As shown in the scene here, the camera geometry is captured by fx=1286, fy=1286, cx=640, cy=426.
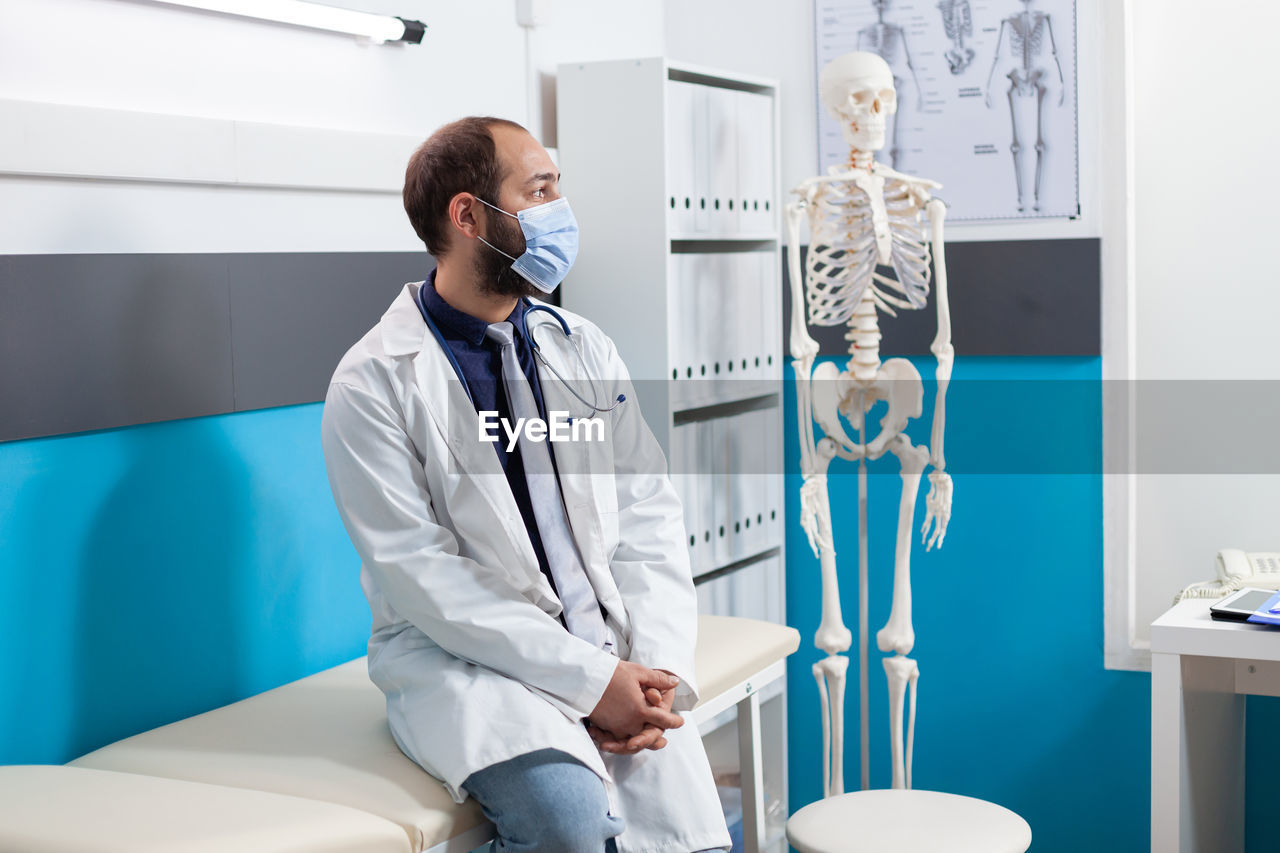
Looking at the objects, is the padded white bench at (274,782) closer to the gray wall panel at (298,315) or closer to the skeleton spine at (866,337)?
the gray wall panel at (298,315)

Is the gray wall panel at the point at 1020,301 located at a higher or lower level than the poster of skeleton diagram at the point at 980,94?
lower

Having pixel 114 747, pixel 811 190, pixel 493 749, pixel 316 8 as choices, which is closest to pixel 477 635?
pixel 493 749

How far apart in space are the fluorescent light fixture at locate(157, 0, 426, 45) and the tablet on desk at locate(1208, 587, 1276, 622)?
1.82 meters

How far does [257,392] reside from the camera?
2209 mm

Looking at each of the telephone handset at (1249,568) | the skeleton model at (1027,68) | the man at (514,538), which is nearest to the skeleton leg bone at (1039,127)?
the skeleton model at (1027,68)

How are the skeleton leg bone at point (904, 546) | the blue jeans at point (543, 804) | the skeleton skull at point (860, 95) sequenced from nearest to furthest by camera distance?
the blue jeans at point (543, 804)
the skeleton skull at point (860, 95)
the skeleton leg bone at point (904, 546)

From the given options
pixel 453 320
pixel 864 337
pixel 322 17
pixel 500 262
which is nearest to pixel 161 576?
pixel 453 320

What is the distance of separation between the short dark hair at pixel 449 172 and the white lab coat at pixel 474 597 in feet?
0.38

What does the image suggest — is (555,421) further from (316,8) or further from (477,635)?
(316,8)

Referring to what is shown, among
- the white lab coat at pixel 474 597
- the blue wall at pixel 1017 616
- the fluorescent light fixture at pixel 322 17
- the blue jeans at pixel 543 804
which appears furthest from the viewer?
the blue wall at pixel 1017 616

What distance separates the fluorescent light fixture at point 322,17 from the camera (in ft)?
6.89

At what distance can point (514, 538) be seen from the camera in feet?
6.40

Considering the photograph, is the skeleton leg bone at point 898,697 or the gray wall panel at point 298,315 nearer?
the gray wall panel at point 298,315

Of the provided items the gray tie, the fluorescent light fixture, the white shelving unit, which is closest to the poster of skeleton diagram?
the white shelving unit
